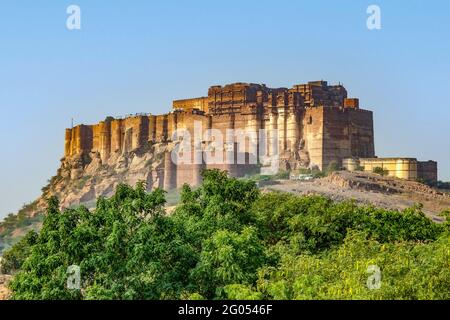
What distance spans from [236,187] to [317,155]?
33.9 m

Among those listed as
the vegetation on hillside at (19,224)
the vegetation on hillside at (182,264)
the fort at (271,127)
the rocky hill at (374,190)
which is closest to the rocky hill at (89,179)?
the vegetation on hillside at (19,224)

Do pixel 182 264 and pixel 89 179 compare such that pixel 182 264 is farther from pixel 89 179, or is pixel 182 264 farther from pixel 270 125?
Result: pixel 89 179

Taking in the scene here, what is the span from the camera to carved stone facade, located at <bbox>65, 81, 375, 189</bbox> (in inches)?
2271

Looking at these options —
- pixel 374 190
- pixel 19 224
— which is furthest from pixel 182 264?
pixel 19 224

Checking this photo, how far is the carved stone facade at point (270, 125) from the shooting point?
189 ft

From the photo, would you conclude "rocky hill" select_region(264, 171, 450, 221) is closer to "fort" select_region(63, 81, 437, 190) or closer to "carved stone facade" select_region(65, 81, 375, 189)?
"fort" select_region(63, 81, 437, 190)

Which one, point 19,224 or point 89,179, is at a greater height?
point 89,179

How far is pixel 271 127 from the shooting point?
60.3 meters

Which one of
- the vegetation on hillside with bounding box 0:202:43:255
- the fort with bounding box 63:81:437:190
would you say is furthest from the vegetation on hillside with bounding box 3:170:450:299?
the vegetation on hillside with bounding box 0:202:43:255

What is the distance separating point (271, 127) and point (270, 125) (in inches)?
8.8

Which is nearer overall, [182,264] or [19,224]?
[182,264]

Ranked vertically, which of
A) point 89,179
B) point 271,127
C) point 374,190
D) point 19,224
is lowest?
point 19,224
